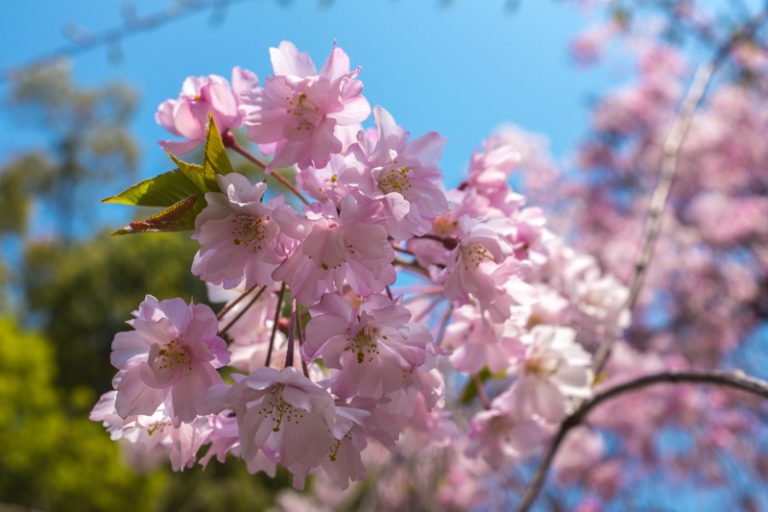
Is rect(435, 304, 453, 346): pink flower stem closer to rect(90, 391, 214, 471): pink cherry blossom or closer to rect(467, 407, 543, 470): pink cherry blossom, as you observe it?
rect(467, 407, 543, 470): pink cherry blossom

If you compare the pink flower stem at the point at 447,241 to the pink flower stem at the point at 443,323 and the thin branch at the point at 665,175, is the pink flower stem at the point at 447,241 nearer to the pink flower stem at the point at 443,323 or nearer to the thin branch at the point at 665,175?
the pink flower stem at the point at 443,323

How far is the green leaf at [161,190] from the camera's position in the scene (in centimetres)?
60

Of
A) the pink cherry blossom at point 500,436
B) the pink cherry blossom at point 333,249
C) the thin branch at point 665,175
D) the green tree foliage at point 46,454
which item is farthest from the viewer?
the green tree foliage at point 46,454

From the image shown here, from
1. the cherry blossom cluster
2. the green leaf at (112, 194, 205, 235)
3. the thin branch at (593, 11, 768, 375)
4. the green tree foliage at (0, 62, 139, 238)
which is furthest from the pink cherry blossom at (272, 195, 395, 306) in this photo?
the green tree foliage at (0, 62, 139, 238)

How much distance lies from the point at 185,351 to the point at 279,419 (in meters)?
0.11

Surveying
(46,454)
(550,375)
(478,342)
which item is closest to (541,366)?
(550,375)

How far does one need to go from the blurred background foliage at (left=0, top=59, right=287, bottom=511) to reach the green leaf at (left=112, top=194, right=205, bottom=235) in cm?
78

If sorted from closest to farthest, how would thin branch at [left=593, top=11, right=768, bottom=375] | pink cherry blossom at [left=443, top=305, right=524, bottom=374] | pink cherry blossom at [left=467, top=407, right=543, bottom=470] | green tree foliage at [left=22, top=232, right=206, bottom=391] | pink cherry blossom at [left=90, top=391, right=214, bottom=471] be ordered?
pink cherry blossom at [left=90, top=391, right=214, bottom=471]
pink cherry blossom at [left=443, top=305, right=524, bottom=374]
pink cherry blossom at [left=467, top=407, right=543, bottom=470]
thin branch at [left=593, top=11, right=768, bottom=375]
green tree foliage at [left=22, top=232, right=206, bottom=391]

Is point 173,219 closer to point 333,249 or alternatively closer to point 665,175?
point 333,249

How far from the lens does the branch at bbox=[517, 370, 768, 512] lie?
705 millimetres

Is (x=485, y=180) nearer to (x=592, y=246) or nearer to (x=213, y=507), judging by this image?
(x=592, y=246)

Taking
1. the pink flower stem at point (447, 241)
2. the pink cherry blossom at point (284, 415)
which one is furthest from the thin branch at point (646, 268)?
the pink cherry blossom at point (284, 415)

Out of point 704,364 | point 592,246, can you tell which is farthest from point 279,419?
point 592,246

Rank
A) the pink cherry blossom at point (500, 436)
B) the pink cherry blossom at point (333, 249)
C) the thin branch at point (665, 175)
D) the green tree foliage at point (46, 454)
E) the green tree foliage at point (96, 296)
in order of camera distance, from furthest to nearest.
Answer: the green tree foliage at point (96, 296) → the green tree foliage at point (46, 454) → the thin branch at point (665, 175) → the pink cherry blossom at point (500, 436) → the pink cherry blossom at point (333, 249)
